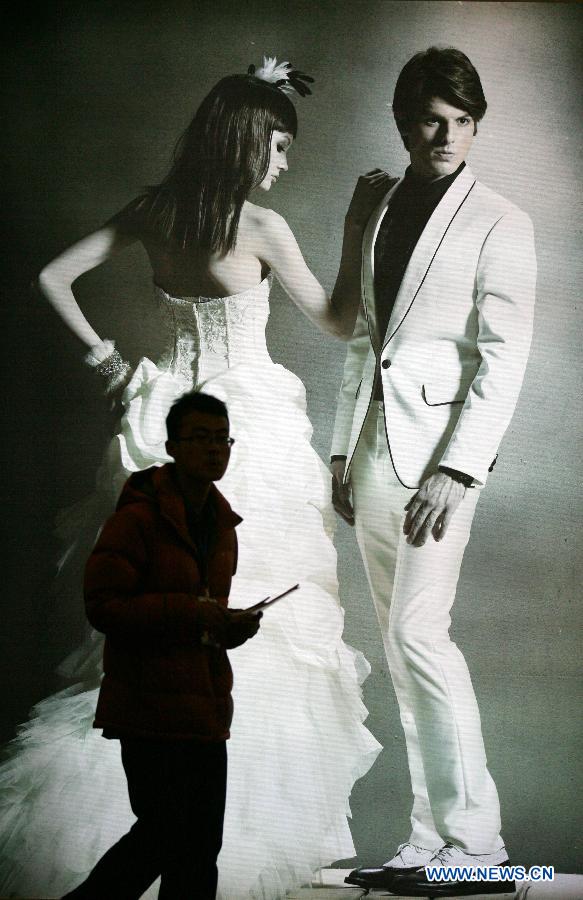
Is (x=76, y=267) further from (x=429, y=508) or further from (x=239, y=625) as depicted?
(x=239, y=625)

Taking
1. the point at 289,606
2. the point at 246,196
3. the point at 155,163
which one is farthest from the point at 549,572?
the point at 155,163

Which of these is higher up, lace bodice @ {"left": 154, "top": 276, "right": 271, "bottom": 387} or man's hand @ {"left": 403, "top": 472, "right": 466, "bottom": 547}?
lace bodice @ {"left": 154, "top": 276, "right": 271, "bottom": 387}

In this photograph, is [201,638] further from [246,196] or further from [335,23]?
[335,23]

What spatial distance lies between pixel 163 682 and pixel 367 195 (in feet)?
5.17

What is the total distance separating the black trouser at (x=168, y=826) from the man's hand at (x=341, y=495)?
1003mm

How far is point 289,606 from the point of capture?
256 centimetres

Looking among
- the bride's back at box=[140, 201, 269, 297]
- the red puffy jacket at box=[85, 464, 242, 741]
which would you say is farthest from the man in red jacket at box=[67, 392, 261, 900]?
the bride's back at box=[140, 201, 269, 297]

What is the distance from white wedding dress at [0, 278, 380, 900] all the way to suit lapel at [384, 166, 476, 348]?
0.35 metres

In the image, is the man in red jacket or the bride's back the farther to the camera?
the bride's back

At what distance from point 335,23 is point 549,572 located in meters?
1.69

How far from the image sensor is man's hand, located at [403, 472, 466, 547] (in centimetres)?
259

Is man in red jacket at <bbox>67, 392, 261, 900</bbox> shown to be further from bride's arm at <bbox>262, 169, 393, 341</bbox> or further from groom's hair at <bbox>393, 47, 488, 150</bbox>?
groom's hair at <bbox>393, 47, 488, 150</bbox>

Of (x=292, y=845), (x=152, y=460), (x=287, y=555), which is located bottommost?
(x=292, y=845)

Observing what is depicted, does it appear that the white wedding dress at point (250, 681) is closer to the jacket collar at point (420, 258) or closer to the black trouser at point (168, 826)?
the jacket collar at point (420, 258)
